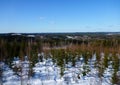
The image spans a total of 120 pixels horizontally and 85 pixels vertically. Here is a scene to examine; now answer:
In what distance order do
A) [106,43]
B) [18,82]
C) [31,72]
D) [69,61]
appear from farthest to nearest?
[106,43]
[69,61]
[31,72]
[18,82]

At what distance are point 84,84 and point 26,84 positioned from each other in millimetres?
1870

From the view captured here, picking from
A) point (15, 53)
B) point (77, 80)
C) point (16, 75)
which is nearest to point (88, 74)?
point (77, 80)

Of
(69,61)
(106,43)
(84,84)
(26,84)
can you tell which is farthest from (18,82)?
(106,43)

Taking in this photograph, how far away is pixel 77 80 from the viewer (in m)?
7.12

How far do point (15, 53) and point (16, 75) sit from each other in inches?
300

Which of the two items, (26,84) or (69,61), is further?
(69,61)

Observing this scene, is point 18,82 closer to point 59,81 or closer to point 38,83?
point 38,83

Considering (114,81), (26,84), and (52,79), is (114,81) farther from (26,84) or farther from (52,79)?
(26,84)

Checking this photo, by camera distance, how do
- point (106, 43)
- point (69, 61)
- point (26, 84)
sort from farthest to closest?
point (106, 43)
point (69, 61)
point (26, 84)

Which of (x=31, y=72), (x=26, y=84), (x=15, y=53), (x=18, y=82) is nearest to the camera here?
(x=26, y=84)

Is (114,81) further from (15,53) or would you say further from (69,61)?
(15,53)

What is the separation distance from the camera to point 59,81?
22.9 ft

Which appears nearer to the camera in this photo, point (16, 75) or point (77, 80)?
point (77, 80)

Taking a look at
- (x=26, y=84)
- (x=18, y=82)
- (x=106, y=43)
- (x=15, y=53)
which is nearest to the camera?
(x=26, y=84)
